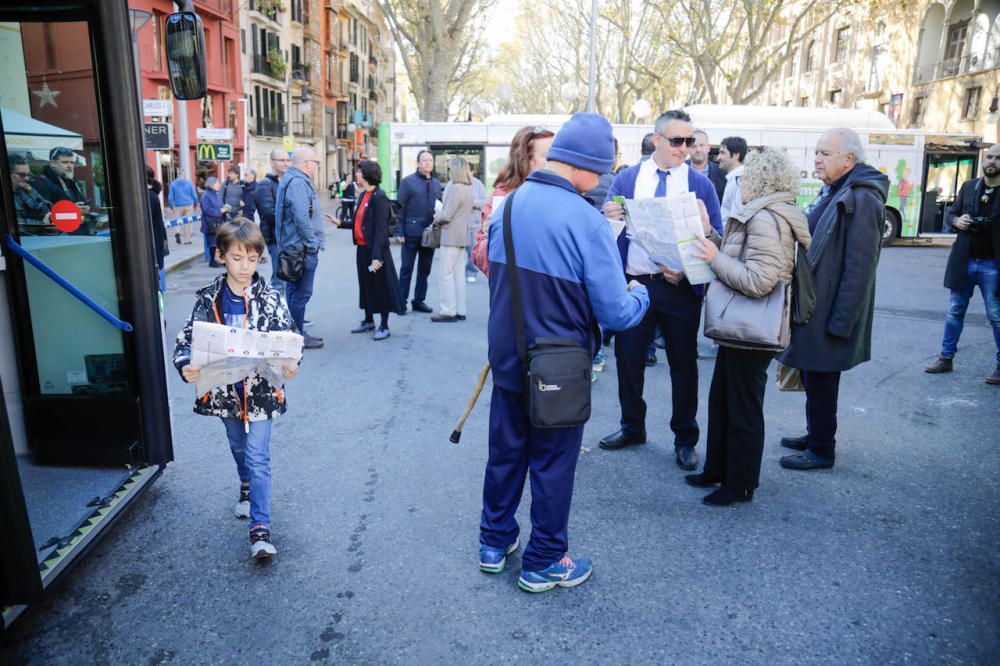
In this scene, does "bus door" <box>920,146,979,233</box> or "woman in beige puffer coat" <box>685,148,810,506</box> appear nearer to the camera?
"woman in beige puffer coat" <box>685,148,810,506</box>

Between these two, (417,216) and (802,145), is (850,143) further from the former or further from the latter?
(802,145)

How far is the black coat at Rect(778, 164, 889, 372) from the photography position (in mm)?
4109

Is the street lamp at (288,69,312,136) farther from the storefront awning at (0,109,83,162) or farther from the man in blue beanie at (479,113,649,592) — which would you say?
the man in blue beanie at (479,113,649,592)

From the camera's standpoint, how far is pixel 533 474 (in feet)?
10.3

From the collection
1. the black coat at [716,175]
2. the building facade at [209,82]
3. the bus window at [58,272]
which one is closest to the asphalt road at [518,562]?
the bus window at [58,272]

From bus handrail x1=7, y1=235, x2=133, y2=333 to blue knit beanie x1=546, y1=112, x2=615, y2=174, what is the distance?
7.58 feet

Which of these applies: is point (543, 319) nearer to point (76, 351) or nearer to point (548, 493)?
point (548, 493)

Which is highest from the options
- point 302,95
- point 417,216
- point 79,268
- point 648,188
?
point 302,95

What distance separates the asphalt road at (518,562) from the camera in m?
2.80

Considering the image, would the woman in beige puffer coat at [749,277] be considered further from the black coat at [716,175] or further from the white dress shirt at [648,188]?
the black coat at [716,175]

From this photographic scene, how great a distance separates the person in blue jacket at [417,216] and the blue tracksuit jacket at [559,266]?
6122 mm

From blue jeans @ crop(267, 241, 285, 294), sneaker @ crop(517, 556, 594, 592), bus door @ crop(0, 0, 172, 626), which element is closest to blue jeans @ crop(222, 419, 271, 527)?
bus door @ crop(0, 0, 172, 626)

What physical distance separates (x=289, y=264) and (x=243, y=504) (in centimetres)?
366

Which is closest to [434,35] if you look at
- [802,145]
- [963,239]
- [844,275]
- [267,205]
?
[802,145]
